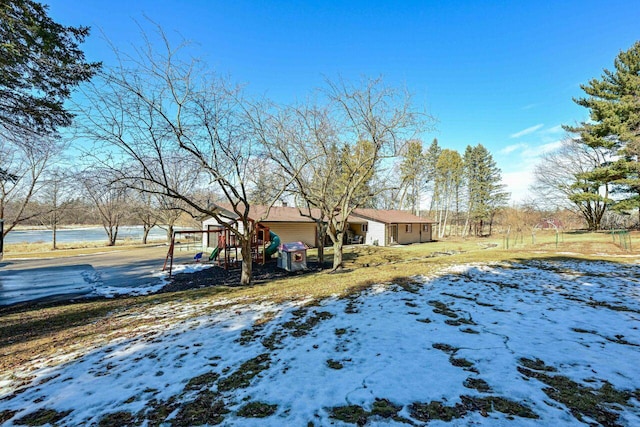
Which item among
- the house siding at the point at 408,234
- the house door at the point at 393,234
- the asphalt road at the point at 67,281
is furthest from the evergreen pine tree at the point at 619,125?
the asphalt road at the point at 67,281

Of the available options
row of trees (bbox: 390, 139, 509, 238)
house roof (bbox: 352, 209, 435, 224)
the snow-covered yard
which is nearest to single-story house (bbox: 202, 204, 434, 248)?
house roof (bbox: 352, 209, 435, 224)

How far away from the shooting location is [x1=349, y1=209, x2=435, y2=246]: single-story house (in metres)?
24.6

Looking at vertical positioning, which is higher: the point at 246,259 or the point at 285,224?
the point at 285,224

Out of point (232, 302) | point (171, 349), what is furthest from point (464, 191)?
point (171, 349)

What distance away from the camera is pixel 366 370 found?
3207mm

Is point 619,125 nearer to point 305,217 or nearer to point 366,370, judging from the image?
point 305,217

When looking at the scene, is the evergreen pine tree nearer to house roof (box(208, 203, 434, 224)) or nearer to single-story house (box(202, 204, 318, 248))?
→ house roof (box(208, 203, 434, 224))

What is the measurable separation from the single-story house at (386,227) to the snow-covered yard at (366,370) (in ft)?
61.7

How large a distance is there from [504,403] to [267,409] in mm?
2171

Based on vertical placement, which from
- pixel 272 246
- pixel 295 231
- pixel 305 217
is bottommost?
pixel 272 246

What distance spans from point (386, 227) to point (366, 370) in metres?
21.9

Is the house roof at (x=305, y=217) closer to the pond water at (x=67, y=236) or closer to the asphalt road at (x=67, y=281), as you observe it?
the asphalt road at (x=67, y=281)

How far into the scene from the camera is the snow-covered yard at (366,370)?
2502 millimetres

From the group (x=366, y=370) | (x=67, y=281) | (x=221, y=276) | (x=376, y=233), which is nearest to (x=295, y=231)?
(x=376, y=233)
